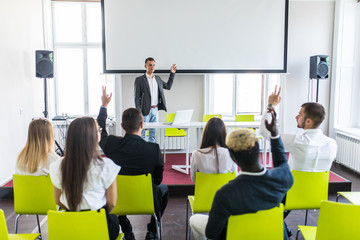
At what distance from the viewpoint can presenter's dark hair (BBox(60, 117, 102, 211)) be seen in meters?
1.61

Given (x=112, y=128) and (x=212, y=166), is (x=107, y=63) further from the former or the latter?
(x=212, y=166)

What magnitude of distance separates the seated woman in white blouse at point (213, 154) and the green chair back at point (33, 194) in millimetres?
1113

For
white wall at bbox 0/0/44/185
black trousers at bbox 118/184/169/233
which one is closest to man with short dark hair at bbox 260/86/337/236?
black trousers at bbox 118/184/169/233

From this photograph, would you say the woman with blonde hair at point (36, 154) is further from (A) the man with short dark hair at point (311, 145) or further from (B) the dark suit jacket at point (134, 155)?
(A) the man with short dark hair at point (311, 145)

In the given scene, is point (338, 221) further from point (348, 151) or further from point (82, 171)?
point (348, 151)

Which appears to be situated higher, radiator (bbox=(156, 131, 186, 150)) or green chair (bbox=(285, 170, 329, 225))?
green chair (bbox=(285, 170, 329, 225))

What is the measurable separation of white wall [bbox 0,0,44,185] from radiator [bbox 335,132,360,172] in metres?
5.36

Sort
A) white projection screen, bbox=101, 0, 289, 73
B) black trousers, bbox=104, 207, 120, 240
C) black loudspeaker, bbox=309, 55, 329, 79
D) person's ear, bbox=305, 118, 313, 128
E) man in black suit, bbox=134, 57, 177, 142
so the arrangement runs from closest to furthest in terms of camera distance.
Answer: black trousers, bbox=104, 207, 120, 240, person's ear, bbox=305, 118, 313, 128, man in black suit, bbox=134, 57, 177, 142, white projection screen, bbox=101, 0, 289, 73, black loudspeaker, bbox=309, 55, 329, 79

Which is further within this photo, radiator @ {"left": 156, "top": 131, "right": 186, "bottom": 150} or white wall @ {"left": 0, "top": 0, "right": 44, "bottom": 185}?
radiator @ {"left": 156, "top": 131, "right": 186, "bottom": 150}

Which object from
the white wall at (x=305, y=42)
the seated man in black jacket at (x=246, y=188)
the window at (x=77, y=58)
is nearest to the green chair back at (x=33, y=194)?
the seated man in black jacket at (x=246, y=188)

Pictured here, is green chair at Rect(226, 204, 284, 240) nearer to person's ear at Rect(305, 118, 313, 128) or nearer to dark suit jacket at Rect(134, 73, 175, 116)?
person's ear at Rect(305, 118, 313, 128)

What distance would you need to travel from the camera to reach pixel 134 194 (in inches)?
84.3

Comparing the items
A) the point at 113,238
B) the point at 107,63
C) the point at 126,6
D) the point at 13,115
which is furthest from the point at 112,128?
the point at 113,238

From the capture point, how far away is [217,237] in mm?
1490
